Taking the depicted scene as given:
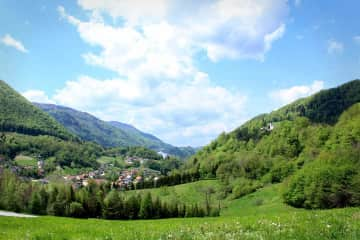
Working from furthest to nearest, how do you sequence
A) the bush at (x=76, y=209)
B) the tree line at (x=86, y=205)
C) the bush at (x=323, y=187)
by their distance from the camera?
1. the tree line at (x=86, y=205)
2. the bush at (x=76, y=209)
3. the bush at (x=323, y=187)

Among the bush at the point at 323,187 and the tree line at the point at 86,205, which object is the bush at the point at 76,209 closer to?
the tree line at the point at 86,205

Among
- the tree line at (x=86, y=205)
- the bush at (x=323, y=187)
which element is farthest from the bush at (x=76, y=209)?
the bush at (x=323, y=187)

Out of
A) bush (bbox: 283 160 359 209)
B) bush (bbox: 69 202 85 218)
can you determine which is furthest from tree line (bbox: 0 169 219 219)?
bush (bbox: 283 160 359 209)

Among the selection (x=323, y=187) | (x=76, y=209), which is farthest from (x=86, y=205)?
(x=323, y=187)

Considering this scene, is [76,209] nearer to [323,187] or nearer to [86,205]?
[86,205]

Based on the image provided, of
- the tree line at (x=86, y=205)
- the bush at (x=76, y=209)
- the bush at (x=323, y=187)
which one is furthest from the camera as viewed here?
the tree line at (x=86, y=205)

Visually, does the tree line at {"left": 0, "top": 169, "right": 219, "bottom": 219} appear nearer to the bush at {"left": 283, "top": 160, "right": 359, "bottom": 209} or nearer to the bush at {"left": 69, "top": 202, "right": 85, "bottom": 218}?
the bush at {"left": 69, "top": 202, "right": 85, "bottom": 218}

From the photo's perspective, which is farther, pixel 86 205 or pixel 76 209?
pixel 86 205

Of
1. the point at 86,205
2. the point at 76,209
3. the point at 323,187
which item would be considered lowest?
the point at 76,209

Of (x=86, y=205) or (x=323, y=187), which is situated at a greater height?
(x=323, y=187)

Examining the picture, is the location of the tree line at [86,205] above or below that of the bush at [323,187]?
below

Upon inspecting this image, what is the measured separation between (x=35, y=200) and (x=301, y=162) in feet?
464

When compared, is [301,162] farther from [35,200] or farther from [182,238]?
[182,238]

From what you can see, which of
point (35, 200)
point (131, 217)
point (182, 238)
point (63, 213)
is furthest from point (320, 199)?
Result: point (182, 238)
